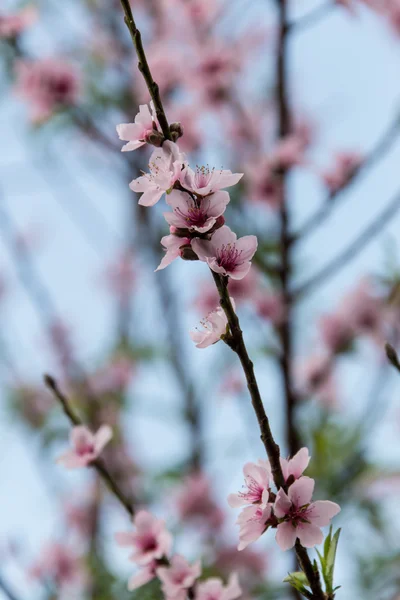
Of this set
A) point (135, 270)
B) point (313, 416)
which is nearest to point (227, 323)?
point (313, 416)

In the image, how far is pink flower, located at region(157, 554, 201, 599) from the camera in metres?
0.58

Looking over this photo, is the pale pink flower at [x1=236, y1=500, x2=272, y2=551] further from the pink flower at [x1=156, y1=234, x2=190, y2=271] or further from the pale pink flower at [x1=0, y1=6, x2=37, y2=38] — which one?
the pale pink flower at [x1=0, y1=6, x2=37, y2=38]

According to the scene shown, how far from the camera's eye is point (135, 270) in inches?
130

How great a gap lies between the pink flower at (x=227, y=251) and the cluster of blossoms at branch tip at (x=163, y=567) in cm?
30

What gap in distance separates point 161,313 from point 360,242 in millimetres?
1000

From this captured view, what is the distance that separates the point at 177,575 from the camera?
1.99ft

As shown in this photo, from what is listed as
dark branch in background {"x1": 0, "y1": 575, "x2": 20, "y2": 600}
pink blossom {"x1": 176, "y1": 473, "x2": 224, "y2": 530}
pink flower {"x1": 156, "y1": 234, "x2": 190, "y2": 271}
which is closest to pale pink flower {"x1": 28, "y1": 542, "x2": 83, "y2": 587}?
pink blossom {"x1": 176, "y1": 473, "x2": 224, "y2": 530}

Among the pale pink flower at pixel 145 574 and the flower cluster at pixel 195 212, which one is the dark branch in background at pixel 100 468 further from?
the flower cluster at pixel 195 212

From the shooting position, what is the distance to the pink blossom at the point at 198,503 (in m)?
2.02

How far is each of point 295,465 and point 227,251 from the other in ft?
0.57

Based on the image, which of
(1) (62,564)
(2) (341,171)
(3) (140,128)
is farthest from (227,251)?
(1) (62,564)

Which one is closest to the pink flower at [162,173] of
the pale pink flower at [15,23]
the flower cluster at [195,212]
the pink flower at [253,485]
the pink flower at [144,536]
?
the flower cluster at [195,212]

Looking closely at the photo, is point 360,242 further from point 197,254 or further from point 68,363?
point 68,363

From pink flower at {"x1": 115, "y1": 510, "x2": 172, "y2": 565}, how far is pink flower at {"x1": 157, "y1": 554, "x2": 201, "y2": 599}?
2cm
